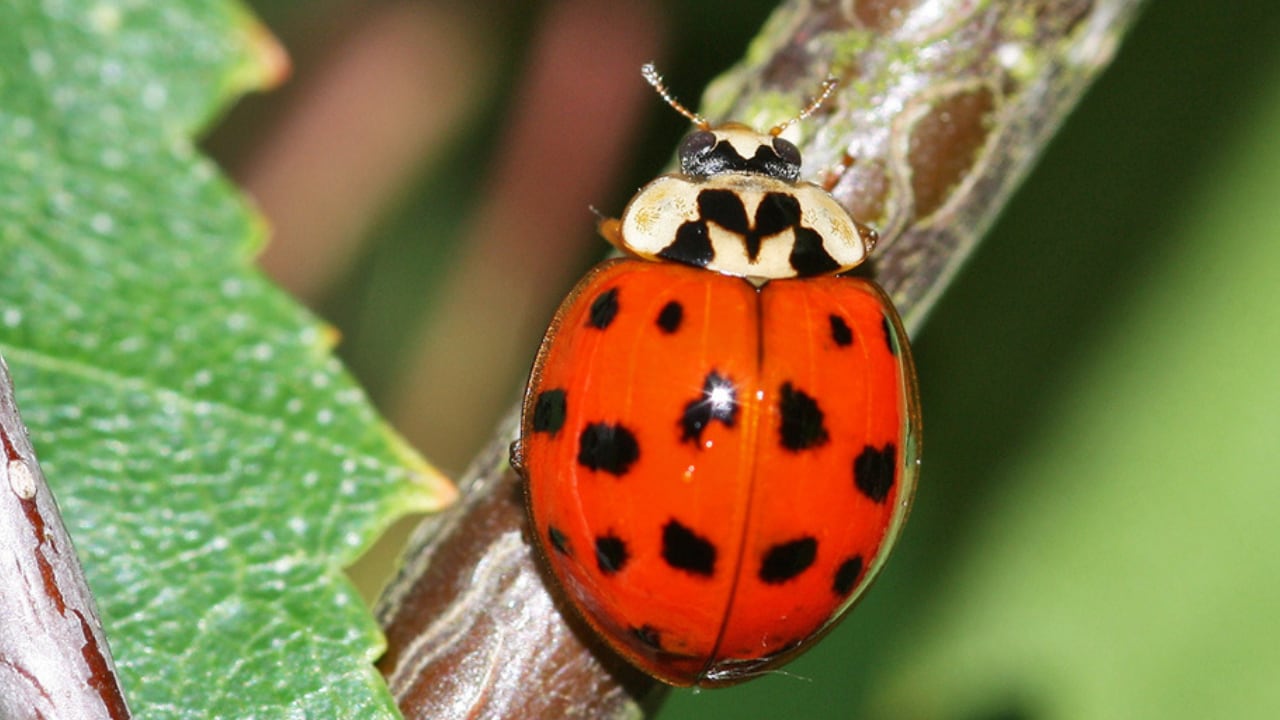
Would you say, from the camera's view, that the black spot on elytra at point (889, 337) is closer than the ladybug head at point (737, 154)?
Yes

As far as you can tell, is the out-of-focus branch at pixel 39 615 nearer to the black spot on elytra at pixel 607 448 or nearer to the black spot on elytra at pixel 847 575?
the black spot on elytra at pixel 607 448

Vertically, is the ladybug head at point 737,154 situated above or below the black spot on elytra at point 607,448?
above

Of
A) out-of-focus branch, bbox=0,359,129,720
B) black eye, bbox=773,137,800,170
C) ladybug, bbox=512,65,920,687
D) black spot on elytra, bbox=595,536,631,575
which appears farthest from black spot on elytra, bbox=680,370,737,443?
out-of-focus branch, bbox=0,359,129,720

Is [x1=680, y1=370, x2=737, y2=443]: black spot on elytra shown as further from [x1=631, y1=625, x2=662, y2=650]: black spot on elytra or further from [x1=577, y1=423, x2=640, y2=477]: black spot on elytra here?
[x1=631, y1=625, x2=662, y2=650]: black spot on elytra

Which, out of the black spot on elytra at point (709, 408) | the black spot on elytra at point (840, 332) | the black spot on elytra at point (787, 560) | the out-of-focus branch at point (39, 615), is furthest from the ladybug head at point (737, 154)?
the out-of-focus branch at point (39, 615)

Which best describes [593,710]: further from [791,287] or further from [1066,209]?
[1066,209]

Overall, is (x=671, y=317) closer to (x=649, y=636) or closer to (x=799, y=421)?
(x=799, y=421)

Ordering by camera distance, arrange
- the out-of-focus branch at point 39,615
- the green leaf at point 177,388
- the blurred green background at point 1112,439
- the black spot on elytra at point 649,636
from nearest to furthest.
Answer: the out-of-focus branch at point 39,615, the black spot on elytra at point 649,636, the green leaf at point 177,388, the blurred green background at point 1112,439

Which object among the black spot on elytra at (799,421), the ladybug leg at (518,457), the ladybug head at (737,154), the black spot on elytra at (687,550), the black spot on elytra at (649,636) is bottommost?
the black spot on elytra at (649,636)
